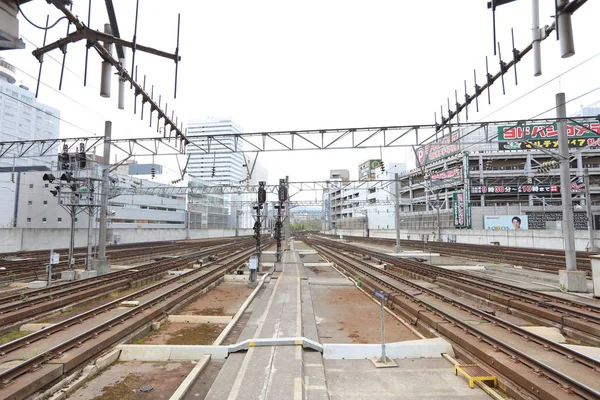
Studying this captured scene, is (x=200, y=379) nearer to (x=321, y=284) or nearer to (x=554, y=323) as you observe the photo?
(x=554, y=323)

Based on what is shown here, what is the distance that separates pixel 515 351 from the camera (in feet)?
23.9

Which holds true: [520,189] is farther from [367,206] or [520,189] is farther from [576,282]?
[367,206]

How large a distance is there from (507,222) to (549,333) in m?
48.5

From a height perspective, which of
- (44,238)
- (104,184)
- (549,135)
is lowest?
(44,238)

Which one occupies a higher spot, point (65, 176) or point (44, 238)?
point (65, 176)

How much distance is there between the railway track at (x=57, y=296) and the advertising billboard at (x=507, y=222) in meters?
49.9

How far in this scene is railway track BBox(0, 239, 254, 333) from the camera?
36.3 feet

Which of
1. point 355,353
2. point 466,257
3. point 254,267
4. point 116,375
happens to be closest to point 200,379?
point 116,375

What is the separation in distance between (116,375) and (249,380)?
3138 mm

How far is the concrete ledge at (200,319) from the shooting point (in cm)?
1120

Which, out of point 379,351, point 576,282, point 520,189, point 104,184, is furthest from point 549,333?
point 520,189

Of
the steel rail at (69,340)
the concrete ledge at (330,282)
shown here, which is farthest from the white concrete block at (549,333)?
the steel rail at (69,340)

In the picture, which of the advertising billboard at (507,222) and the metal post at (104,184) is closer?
the metal post at (104,184)

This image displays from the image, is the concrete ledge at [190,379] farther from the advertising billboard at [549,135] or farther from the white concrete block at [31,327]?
the advertising billboard at [549,135]
